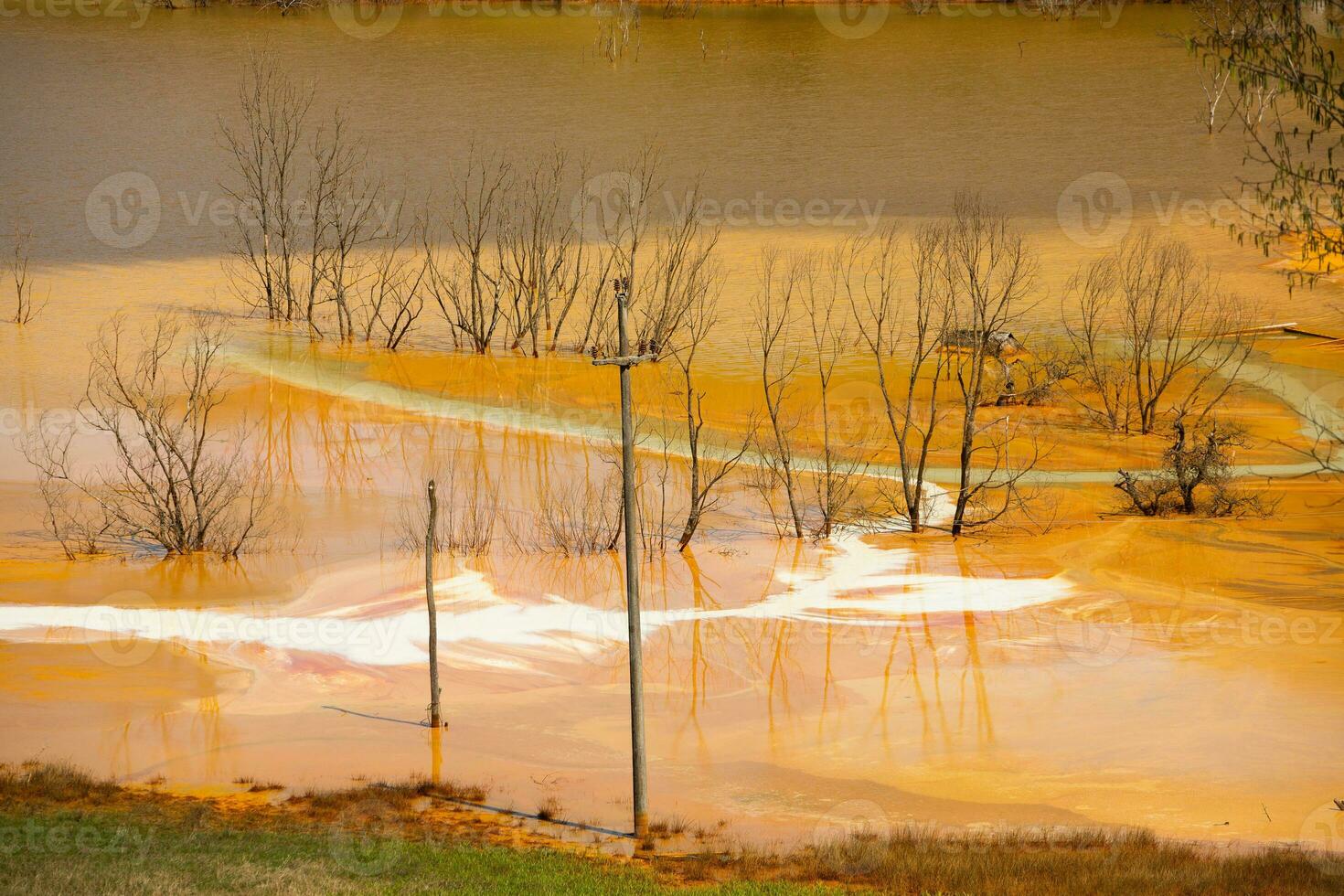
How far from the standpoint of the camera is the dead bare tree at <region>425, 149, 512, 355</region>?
39.6m

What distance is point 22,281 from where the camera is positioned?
4353cm

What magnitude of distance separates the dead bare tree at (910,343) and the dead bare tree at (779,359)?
176 cm

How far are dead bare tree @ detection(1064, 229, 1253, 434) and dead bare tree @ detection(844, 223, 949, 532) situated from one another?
3.44m

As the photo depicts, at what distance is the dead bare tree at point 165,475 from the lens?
26.8 meters

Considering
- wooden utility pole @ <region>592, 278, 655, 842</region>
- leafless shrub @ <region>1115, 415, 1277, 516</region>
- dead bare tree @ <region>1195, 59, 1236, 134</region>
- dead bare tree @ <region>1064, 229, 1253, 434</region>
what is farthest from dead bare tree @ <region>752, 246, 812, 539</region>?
dead bare tree @ <region>1195, 59, 1236, 134</region>

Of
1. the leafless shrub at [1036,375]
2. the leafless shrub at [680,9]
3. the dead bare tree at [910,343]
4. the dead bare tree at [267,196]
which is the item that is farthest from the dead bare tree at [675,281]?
the leafless shrub at [680,9]

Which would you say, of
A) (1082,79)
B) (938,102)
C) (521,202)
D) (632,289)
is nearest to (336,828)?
(632,289)

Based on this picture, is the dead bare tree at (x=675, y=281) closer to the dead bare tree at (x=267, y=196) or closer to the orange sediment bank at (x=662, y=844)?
the dead bare tree at (x=267, y=196)

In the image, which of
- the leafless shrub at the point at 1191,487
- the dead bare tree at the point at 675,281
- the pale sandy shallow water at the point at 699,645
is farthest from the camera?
the dead bare tree at the point at 675,281

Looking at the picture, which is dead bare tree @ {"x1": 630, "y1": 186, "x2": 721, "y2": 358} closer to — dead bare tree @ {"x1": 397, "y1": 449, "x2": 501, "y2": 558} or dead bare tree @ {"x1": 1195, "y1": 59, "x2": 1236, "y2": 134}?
dead bare tree @ {"x1": 397, "y1": 449, "x2": 501, "y2": 558}

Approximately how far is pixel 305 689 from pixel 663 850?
6.90 m

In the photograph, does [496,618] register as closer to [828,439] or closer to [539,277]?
[828,439]

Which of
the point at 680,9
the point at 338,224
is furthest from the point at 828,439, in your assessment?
the point at 680,9

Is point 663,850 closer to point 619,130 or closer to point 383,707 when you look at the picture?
point 383,707
